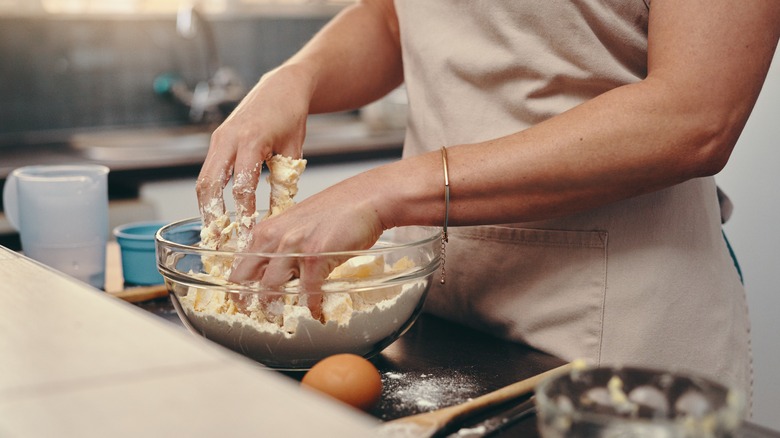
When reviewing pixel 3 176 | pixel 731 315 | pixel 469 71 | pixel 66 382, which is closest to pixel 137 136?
pixel 3 176

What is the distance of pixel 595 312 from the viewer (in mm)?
1134

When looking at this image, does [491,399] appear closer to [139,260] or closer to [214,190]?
[214,190]

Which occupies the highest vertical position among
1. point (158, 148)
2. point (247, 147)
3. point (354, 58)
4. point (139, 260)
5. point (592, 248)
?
point (354, 58)

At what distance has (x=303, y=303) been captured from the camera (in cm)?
94

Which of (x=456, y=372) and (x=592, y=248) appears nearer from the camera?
(x=456, y=372)

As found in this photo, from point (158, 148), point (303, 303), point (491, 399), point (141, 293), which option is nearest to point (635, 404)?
point (491, 399)

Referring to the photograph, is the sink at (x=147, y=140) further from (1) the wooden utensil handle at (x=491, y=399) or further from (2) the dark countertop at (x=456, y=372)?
(1) the wooden utensil handle at (x=491, y=399)

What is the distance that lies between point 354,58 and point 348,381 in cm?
74

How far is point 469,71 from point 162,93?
264 cm

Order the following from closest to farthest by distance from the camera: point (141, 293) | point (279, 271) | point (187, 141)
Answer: point (279, 271), point (141, 293), point (187, 141)

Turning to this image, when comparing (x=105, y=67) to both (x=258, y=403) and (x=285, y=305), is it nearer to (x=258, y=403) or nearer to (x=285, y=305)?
(x=285, y=305)

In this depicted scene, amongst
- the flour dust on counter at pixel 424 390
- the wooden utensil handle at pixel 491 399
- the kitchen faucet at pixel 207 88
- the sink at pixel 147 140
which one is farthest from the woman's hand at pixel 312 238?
the kitchen faucet at pixel 207 88

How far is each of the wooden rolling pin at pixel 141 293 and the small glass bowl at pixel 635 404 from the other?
87 cm

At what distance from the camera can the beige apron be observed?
3.68 ft
